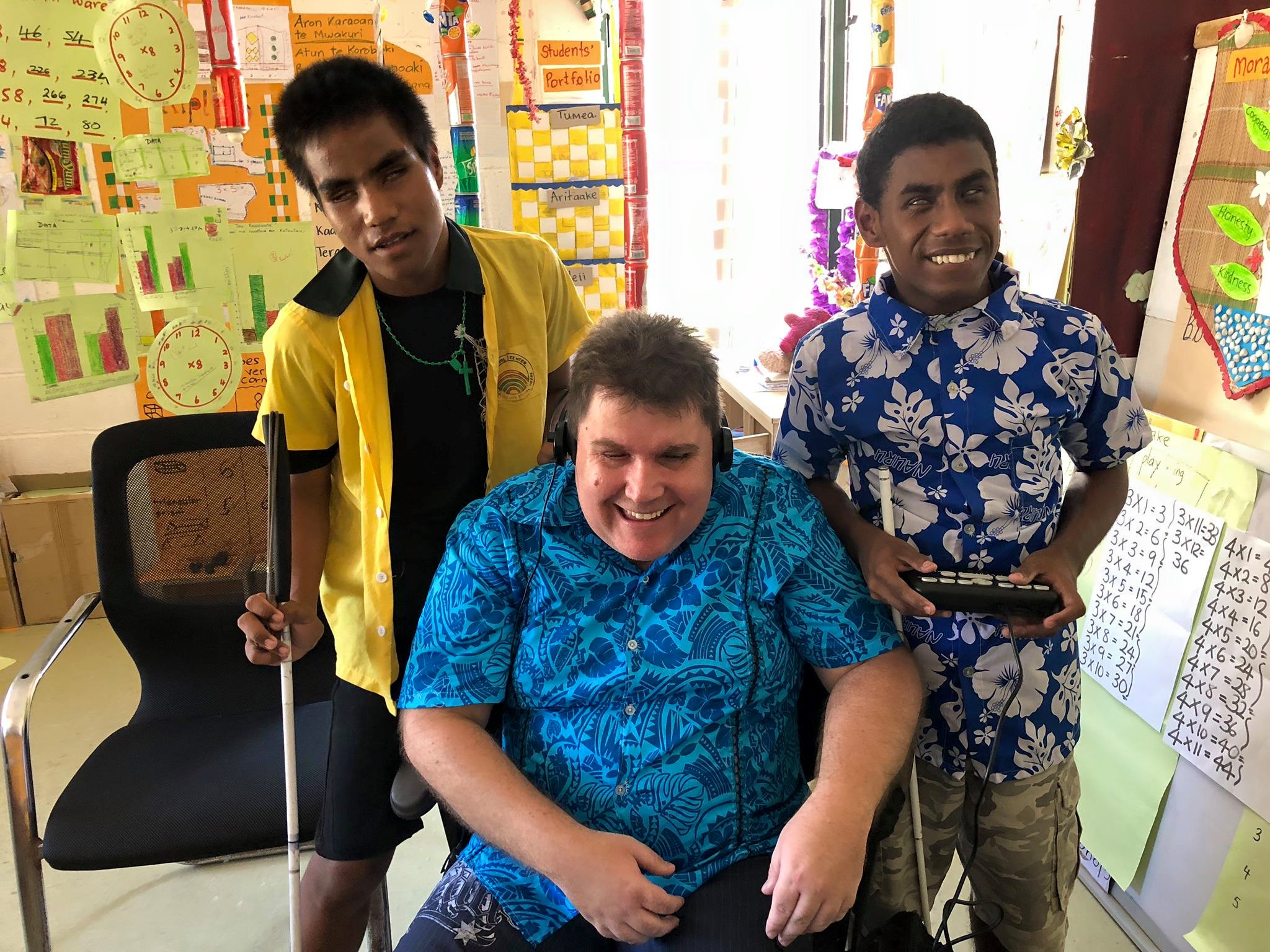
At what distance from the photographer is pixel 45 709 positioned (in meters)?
3.04

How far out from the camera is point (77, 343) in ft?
7.23

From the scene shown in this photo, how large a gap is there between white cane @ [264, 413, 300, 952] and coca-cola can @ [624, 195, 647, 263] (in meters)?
2.00

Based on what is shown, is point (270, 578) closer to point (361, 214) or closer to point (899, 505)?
point (361, 214)

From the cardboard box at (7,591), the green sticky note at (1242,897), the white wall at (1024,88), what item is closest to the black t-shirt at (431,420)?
the white wall at (1024,88)

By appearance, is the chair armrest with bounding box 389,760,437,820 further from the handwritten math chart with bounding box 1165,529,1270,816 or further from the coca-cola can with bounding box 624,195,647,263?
the coca-cola can with bounding box 624,195,647,263

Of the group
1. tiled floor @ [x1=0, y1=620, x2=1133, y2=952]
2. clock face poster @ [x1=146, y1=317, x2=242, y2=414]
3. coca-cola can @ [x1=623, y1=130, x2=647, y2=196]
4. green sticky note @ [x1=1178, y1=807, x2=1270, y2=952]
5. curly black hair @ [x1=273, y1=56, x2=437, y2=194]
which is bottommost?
tiled floor @ [x1=0, y1=620, x2=1133, y2=952]

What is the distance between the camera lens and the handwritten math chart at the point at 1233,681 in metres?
1.59

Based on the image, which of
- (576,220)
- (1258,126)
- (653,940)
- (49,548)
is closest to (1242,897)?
(653,940)

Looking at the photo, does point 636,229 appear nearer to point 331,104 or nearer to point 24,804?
point 331,104

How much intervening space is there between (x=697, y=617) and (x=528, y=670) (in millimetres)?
253

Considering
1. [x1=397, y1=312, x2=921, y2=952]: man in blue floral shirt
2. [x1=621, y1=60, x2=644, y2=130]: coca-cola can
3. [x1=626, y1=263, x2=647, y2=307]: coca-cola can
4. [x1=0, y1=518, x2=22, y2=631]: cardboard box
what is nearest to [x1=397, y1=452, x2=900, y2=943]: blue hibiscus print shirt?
[x1=397, y1=312, x2=921, y2=952]: man in blue floral shirt

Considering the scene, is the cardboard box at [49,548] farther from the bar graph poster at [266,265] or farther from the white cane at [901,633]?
the white cane at [901,633]

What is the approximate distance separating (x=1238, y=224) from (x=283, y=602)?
1749 millimetres

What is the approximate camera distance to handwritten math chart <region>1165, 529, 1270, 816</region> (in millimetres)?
1588
